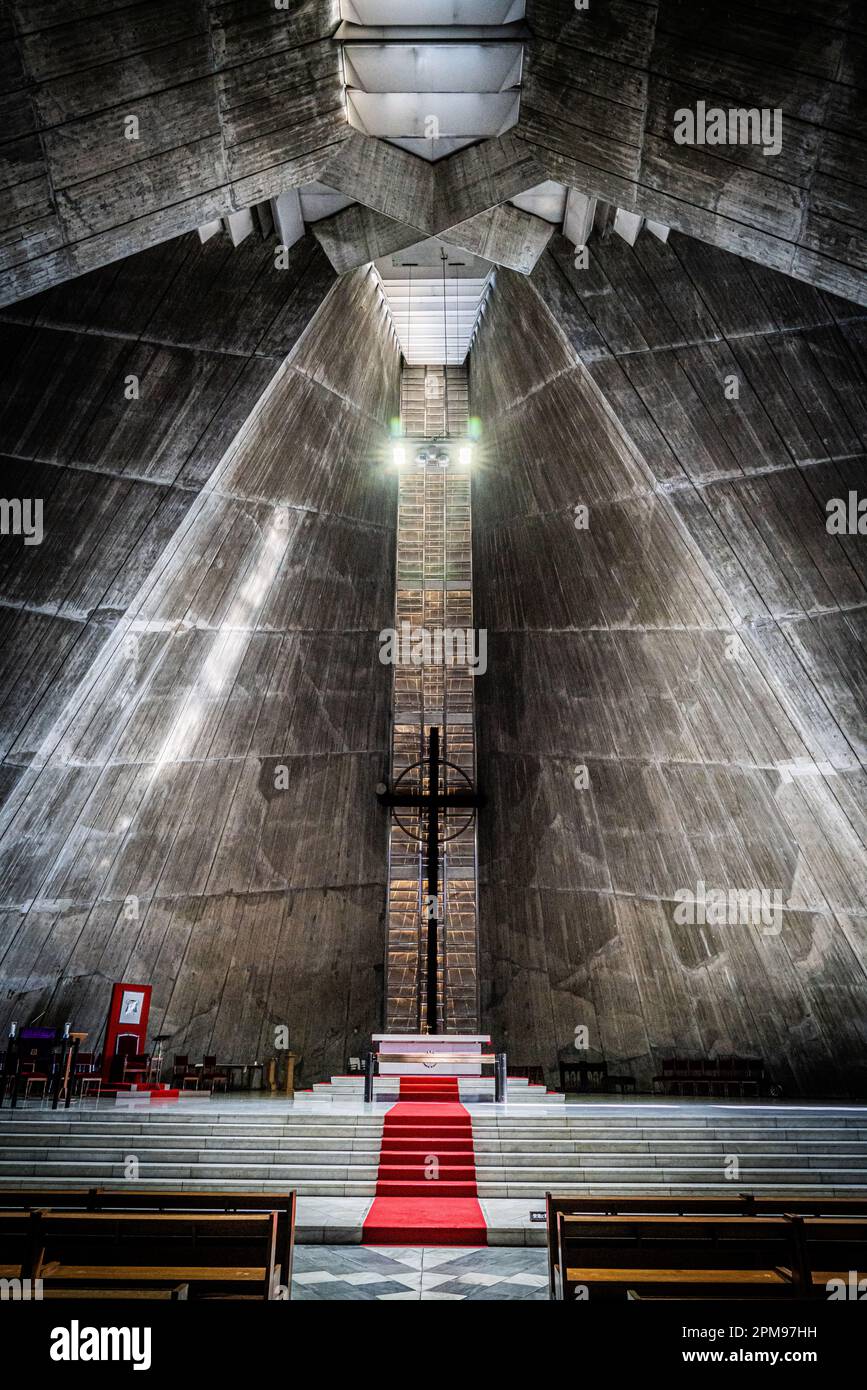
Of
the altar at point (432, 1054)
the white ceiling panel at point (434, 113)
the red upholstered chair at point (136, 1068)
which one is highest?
the white ceiling panel at point (434, 113)

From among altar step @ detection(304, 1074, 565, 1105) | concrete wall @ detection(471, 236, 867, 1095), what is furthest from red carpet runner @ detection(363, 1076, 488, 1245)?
concrete wall @ detection(471, 236, 867, 1095)

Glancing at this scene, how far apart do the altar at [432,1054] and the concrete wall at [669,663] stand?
344 cm

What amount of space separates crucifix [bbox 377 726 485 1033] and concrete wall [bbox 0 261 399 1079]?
664 mm

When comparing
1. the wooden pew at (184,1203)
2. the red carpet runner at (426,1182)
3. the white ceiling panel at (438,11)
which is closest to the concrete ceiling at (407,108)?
the white ceiling panel at (438,11)

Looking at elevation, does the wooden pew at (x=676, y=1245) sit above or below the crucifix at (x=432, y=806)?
below

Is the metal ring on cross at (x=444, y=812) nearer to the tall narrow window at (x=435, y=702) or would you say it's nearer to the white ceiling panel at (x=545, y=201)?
the tall narrow window at (x=435, y=702)

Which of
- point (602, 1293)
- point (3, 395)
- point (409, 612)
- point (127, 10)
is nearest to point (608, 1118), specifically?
point (602, 1293)

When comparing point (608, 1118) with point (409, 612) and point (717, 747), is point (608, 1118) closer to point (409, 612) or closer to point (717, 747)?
point (717, 747)

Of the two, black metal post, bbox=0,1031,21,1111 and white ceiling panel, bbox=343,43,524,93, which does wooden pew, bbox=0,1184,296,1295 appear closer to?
black metal post, bbox=0,1031,21,1111

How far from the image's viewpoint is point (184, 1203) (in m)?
3.48

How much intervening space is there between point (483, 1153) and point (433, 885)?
765 cm

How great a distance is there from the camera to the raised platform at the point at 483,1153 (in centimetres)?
648

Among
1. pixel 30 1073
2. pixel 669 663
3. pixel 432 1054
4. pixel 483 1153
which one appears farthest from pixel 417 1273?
pixel 669 663

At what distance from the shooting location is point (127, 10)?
512 cm
